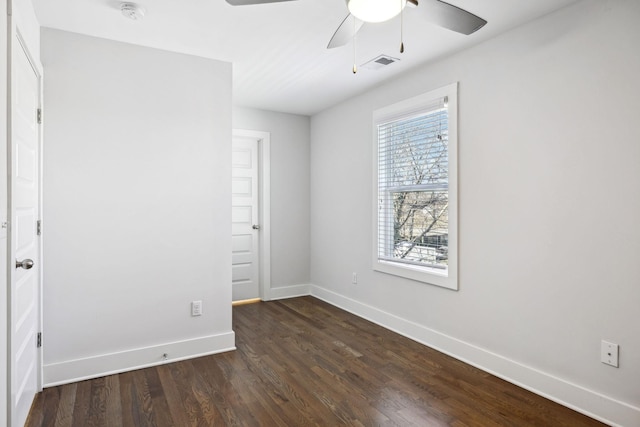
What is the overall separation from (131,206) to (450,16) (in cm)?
250

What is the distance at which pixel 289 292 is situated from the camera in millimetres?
5051

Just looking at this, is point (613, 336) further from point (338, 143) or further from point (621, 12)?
point (338, 143)

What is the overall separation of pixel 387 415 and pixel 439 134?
2.22 metres

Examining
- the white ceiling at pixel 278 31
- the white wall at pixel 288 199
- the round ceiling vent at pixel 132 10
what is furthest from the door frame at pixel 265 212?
the round ceiling vent at pixel 132 10

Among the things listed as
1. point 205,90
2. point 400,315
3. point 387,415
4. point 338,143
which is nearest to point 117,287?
point 205,90

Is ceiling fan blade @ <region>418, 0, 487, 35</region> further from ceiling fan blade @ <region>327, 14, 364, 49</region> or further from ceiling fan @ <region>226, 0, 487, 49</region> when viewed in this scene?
ceiling fan blade @ <region>327, 14, 364, 49</region>

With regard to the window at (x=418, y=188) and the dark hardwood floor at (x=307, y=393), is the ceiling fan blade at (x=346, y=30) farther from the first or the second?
the dark hardwood floor at (x=307, y=393)

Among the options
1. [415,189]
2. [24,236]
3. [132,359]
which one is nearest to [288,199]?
[415,189]

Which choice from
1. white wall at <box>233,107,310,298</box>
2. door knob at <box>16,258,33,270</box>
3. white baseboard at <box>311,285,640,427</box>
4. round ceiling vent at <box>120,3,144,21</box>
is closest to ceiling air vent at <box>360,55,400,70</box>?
round ceiling vent at <box>120,3,144,21</box>

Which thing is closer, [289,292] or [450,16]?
[450,16]

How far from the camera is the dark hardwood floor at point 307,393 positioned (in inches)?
86.0

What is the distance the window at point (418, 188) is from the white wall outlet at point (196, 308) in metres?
1.81

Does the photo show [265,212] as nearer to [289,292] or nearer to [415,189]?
[289,292]

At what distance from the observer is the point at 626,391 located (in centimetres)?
209
